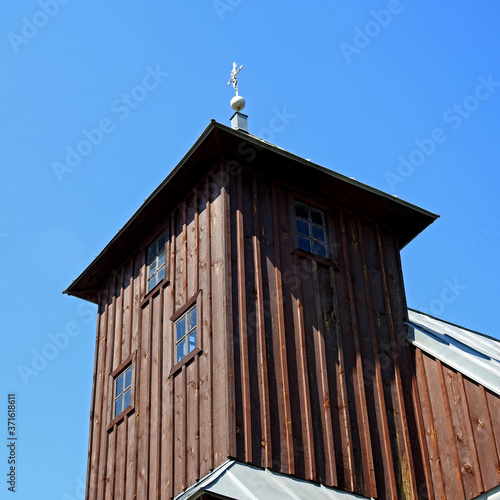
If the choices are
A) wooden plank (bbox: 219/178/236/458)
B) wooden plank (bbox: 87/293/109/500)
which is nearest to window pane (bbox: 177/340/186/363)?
wooden plank (bbox: 219/178/236/458)

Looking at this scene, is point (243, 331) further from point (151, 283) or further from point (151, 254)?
point (151, 254)

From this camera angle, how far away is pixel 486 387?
1228 cm

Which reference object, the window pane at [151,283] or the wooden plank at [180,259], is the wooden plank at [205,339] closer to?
the wooden plank at [180,259]

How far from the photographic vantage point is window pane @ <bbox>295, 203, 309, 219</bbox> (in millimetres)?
14525

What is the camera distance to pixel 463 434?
1252 cm

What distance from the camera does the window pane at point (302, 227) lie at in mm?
14320

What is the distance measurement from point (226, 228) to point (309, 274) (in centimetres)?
158

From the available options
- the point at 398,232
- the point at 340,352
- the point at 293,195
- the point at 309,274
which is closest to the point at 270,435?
the point at 340,352

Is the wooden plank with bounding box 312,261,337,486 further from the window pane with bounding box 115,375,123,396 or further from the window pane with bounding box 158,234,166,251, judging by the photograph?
the window pane with bounding box 115,375,123,396

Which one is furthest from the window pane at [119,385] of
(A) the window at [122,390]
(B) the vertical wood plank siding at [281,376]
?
(B) the vertical wood plank siding at [281,376]

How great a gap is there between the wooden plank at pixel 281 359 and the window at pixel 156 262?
2160mm

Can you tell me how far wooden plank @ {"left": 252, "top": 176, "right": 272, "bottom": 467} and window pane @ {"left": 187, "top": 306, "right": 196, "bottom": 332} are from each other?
1.03 metres

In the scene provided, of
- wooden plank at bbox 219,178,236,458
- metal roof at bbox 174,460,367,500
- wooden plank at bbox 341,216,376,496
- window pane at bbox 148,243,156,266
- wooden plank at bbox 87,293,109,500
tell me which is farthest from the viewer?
window pane at bbox 148,243,156,266

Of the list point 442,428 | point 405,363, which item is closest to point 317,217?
point 405,363
